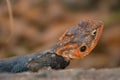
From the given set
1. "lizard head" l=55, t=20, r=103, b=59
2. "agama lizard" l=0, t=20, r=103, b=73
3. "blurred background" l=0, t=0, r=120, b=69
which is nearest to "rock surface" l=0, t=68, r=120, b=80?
"agama lizard" l=0, t=20, r=103, b=73

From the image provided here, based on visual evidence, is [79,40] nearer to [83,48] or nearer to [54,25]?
[83,48]

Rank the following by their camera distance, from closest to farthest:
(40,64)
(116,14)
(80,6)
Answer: (40,64), (116,14), (80,6)

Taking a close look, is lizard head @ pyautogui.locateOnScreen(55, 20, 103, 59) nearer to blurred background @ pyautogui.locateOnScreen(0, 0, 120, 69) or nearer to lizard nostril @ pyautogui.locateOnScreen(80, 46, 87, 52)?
lizard nostril @ pyautogui.locateOnScreen(80, 46, 87, 52)

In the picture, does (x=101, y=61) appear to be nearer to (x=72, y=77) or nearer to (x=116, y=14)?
(x=116, y=14)

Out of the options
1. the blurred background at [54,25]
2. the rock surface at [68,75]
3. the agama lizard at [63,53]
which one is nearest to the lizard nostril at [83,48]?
the agama lizard at [63,53]

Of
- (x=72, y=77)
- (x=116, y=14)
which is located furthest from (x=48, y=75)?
(x=116, y=14)

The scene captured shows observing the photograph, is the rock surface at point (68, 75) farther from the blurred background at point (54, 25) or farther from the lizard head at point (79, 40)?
the blurred background at point (54, 25)
